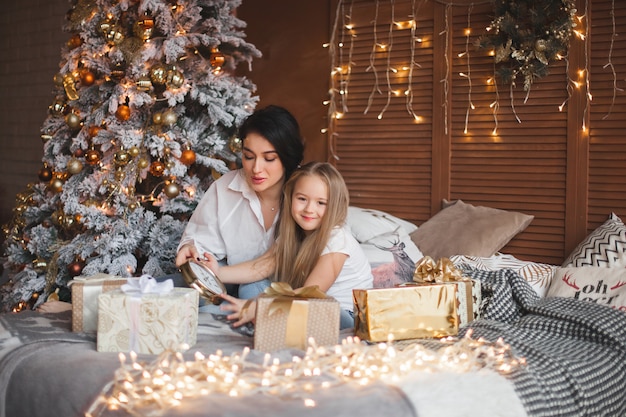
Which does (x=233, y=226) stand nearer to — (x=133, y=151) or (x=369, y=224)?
(x=133, y=151)

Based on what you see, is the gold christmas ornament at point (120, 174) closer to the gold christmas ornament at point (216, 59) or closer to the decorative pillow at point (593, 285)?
the gold christmas ornament at point (216, 59)

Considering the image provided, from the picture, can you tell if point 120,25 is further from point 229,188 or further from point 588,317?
point 588,317

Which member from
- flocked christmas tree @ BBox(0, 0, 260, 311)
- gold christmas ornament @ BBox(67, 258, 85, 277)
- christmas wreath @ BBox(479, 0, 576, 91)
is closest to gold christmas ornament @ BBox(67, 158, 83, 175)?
flocked christmas tree @ BBox(0, 0, 260, 311)

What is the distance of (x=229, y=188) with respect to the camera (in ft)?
9.30

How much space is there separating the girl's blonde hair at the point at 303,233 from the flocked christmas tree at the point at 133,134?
2.21 feet

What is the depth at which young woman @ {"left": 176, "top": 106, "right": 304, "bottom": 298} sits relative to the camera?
264 cm

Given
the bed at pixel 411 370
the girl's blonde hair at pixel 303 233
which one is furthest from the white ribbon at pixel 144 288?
the girl's blonde hair at pixel 303 233

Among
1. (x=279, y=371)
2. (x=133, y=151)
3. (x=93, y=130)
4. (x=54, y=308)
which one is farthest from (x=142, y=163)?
(x=279, y=371)

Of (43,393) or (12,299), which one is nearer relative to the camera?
(43,393)

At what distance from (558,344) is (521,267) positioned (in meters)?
0.91

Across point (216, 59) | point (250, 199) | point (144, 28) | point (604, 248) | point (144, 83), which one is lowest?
point (604, 248)

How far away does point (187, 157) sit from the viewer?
10.1ft

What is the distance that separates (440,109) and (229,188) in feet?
4.72

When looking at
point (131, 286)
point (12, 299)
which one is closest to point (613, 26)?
point (131, 286)
